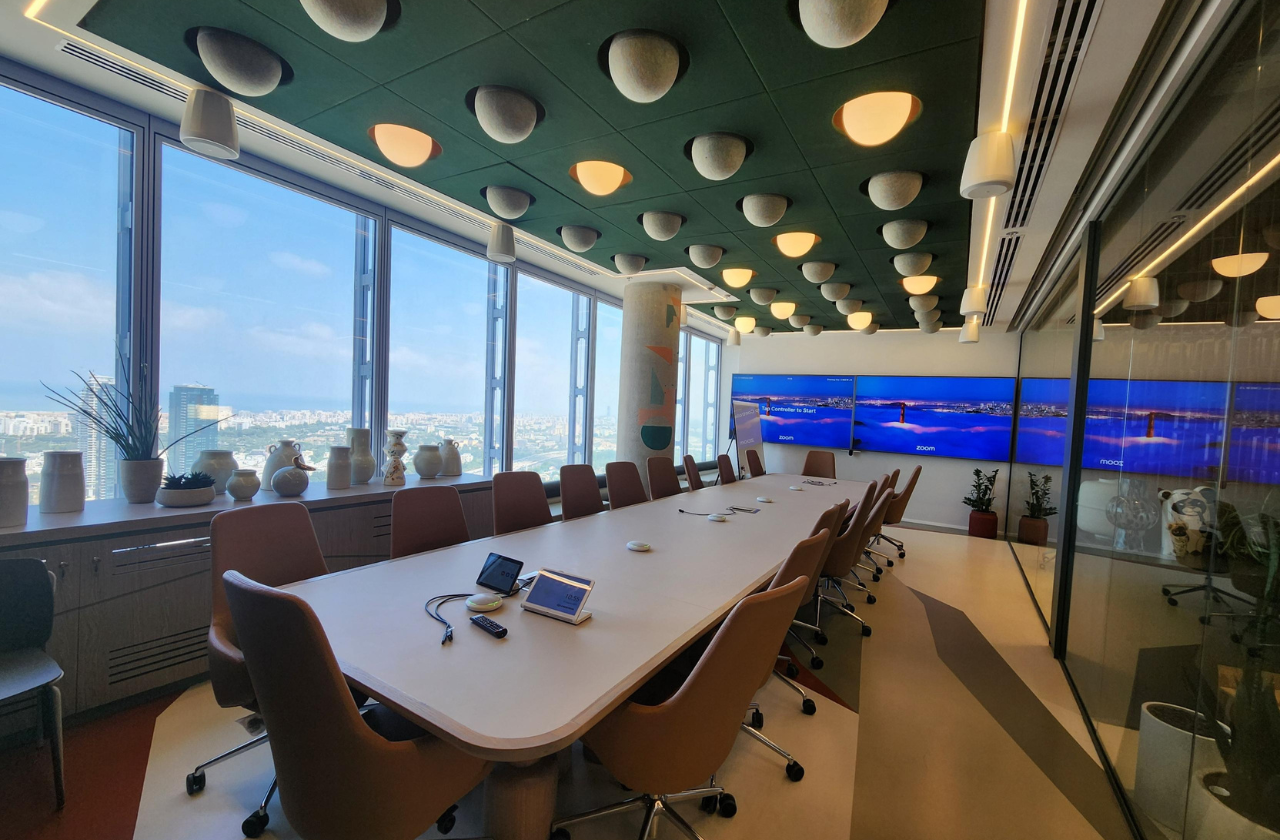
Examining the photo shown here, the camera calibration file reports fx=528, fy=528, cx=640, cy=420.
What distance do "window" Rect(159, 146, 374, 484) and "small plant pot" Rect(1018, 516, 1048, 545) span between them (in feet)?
22.6

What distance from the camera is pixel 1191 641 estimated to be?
1813 mm

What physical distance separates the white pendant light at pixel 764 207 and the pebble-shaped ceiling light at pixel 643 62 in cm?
161

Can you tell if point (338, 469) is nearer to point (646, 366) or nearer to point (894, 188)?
point (646, 366)

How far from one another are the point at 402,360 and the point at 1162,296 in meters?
5.26

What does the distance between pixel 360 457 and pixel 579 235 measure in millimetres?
2600

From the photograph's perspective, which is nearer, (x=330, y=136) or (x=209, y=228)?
(x=330, y=136)

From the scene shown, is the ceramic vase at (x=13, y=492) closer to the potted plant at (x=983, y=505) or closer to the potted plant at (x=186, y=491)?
the potted plant at (x=186, y=491)

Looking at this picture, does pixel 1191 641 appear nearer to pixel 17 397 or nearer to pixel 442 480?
pixel 442 480

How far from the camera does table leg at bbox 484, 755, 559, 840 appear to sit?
1.52 meters

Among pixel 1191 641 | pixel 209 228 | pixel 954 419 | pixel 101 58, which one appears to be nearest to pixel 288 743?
pixel 1191 641

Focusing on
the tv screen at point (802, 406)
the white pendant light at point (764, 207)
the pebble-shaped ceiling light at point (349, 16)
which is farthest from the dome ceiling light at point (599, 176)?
the tv screen at point (802, 406)

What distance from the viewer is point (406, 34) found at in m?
2.27

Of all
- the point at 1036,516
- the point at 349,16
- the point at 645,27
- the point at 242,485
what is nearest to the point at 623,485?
the point at 242,485

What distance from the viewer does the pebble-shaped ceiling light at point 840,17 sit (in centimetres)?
188
